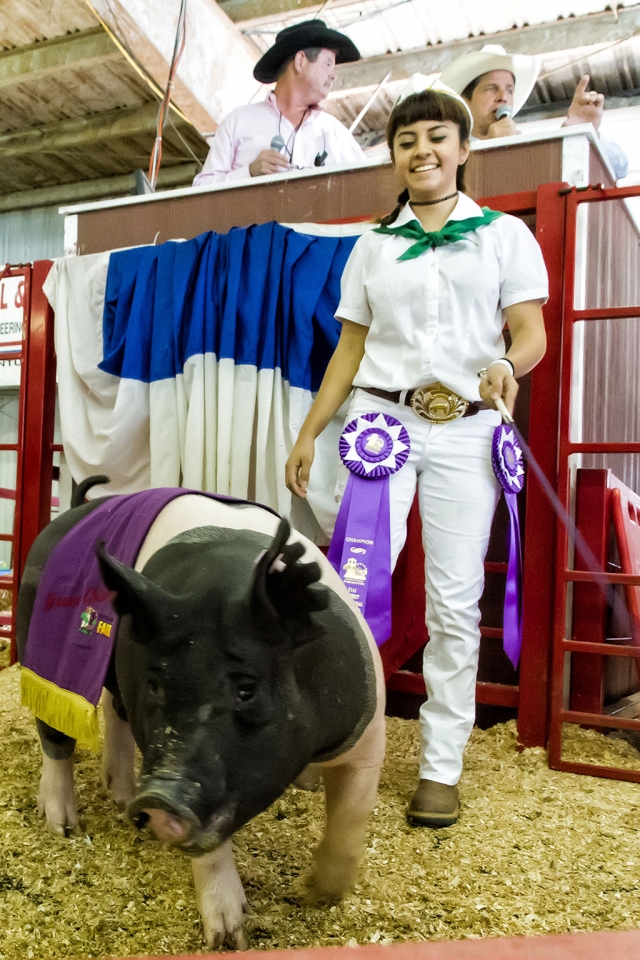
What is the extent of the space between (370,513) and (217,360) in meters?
1.14

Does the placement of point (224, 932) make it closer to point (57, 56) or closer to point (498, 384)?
point (498, 384)

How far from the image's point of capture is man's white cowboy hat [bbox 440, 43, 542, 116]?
328 cm

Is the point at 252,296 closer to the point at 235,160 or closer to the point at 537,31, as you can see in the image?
the point at 235,160

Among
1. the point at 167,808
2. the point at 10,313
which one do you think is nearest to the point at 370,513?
the point at 167,808

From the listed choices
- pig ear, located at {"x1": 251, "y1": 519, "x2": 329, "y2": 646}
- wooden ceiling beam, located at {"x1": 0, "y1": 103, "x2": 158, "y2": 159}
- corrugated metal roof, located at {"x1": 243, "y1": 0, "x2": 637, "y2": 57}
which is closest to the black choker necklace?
pig ear, located at {"x1": 251, "y1": 519, "x2": 329, "y2": 646}

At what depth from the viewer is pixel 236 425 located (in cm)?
304

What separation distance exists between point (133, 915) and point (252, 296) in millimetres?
2111

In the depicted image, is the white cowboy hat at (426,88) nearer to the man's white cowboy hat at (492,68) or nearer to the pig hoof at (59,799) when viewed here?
the man's white cowboy hat at (492,68)

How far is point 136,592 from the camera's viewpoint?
121 centimetres

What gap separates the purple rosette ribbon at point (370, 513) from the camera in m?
2.22

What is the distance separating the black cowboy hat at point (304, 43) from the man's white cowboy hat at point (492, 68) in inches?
23.5

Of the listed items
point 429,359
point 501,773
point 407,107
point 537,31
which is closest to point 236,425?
point 429,359

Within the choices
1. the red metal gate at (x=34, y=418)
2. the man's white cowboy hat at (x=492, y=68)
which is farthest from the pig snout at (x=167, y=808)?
the man's white cowboy hat at (x=492, y=68)

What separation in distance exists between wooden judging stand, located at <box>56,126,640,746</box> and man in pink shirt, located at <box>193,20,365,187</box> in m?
0.32
